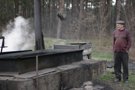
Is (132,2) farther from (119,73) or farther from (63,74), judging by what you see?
(63,74)

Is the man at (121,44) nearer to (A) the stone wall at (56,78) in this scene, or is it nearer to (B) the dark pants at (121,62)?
(B) the dark pants at (121,62)

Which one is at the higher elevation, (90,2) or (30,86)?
(90,2)

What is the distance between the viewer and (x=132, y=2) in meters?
30.5

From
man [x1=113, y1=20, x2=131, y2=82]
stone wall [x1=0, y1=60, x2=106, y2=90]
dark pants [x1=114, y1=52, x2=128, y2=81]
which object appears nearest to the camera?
stone wall [x1=0, y1=60, x2=106, y2=90]

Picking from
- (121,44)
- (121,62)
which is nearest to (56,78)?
(121,44)

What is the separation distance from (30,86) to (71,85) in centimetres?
169

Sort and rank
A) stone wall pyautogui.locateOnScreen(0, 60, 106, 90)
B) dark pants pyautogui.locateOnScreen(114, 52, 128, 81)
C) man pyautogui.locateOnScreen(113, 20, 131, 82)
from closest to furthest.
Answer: stone wall pyautogui.locateOnScreen(0, 60, 106, 90) → man pyautogui.locateOnScreen(113, 20, 131, 82) → dark pants pyautogui.locateOnScreen(114, 52, 128, 81)

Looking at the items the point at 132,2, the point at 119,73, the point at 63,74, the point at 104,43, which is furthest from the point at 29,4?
the point at 63,74

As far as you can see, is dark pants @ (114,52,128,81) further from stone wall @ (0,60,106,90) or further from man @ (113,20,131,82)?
stone wall @ (0,60,106,90)

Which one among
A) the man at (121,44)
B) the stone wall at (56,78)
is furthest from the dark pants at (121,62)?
the stone wall at (56,78)

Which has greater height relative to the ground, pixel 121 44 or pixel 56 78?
pixel 121 44

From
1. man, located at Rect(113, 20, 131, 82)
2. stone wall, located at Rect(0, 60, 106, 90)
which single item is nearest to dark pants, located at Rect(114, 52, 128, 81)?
man, located at Rect(113, 20, 131, 82)

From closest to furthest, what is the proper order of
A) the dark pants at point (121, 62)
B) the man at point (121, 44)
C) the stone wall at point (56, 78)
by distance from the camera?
the stone wall at point (56, 78) → the man at point (121, 44) → the dark pants at point (121, 62)

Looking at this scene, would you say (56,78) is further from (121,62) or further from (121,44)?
(121,62)
